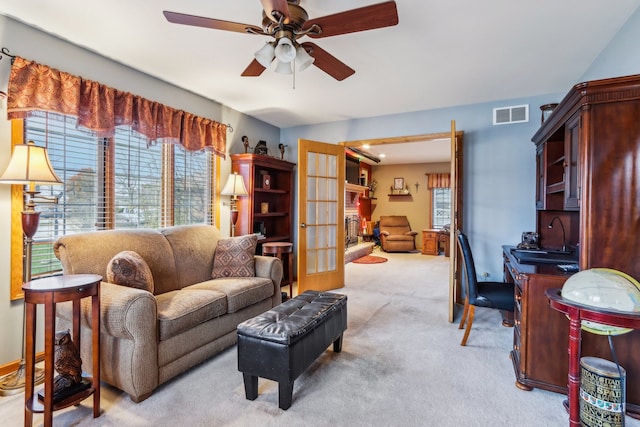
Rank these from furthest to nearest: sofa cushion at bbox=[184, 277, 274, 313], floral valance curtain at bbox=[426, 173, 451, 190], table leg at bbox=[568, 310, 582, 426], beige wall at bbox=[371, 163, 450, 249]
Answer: beige wall at bbox=[371, 163, 450, 249]
floral valance curtain at bbox=[426, 173, 451, 190]
sofa cushion at bbox=[184, 277, 274, 313]
table leg at bbox=[568, 310, 582, 426]

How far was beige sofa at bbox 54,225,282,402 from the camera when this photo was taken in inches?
74.4

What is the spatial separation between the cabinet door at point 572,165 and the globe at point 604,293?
2.21 ft

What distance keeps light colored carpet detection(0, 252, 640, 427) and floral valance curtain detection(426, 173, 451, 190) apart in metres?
6.15

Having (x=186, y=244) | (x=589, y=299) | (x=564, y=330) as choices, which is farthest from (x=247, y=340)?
(x=564, y=330)

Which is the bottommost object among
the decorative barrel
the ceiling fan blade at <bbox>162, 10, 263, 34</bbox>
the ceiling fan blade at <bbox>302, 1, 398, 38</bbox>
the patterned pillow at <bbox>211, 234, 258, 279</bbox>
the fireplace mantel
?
the decorative barrel

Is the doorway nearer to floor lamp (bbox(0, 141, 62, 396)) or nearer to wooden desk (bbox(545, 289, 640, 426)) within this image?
wooden desk (bbox(545, 289, 640, 426))

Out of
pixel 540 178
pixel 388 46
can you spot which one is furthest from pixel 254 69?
pixel 540 178

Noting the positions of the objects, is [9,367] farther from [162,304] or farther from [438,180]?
[438,180]

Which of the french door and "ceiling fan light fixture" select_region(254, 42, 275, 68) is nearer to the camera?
"ceiling fan light fixture" select_region(254, 42, 275, 68)

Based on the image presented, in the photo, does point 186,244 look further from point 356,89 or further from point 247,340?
point 356,89

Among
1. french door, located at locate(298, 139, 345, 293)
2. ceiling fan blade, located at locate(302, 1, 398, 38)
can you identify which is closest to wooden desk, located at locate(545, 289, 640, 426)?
ceiling fan blade, located at locate(302, 1, 398, 38)

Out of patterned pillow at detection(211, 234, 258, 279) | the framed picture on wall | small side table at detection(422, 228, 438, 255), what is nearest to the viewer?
patterned pillow at detection(211, 234, 258, 279)

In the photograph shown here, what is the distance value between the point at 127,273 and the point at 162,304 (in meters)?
0.32

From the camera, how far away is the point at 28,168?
1.95 metres
